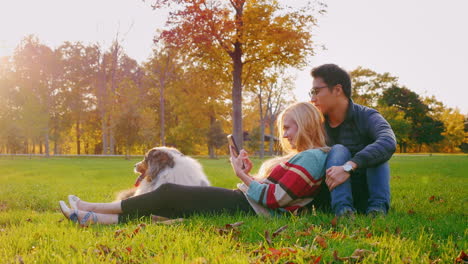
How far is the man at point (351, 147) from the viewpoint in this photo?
13.0 feet

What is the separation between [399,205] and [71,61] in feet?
163

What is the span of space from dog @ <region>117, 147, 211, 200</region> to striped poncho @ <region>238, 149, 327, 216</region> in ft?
5.19

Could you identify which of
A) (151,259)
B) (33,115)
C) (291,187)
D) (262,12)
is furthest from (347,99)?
(33,115)

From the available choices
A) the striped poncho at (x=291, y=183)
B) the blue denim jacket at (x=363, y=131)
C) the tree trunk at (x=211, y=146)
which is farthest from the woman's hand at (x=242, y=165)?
the tree trunk at (x=211, y=146)

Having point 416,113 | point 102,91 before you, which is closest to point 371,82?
point 416,113

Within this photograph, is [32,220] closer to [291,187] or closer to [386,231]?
[291,187]

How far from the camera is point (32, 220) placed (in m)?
5.25

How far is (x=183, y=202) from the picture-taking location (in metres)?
4.27

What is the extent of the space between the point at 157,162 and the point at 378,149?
3.19 metres

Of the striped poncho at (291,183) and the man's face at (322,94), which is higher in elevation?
the man's face at (322,94)

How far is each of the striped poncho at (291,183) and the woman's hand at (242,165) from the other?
0.12 metres

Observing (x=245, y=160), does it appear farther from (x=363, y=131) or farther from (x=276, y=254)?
(x=276, y=254)

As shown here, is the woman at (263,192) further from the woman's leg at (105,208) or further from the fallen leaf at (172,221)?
the fallen leaf at (172,221)

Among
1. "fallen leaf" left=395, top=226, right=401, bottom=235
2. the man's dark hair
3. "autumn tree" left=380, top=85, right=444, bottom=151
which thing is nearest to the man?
the man's dark hair
